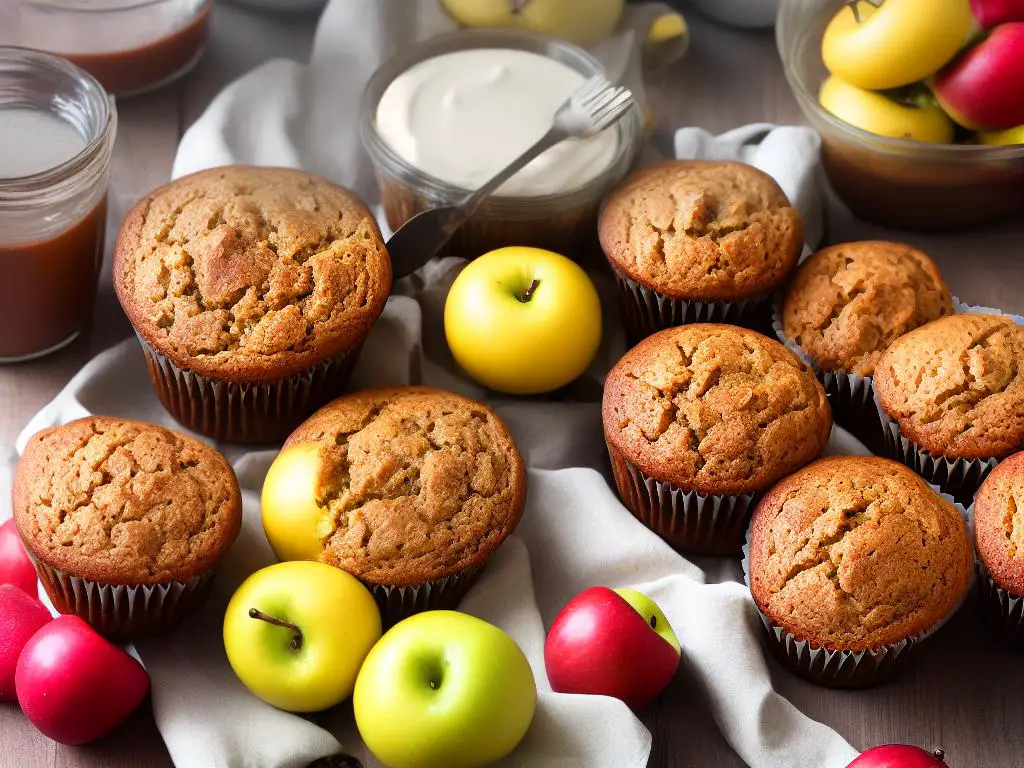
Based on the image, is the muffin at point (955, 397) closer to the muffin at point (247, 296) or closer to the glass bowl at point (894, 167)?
the glass bowl at point (894, 167)

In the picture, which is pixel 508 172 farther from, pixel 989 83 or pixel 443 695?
pixel 443 695

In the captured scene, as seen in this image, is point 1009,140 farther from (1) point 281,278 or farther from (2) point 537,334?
(1) point 281,278

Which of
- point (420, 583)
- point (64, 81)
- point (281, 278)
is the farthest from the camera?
point (64, 81)

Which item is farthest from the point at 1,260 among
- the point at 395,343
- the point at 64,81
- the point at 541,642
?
the point at 541,642

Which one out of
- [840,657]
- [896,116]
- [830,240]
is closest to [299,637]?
[840,657]

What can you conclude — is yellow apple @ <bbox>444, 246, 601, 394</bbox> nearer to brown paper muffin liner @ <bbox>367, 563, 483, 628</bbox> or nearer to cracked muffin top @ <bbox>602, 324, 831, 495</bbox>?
cracked muffin top @ <bbox>602, 324, 831, 495</bbox>

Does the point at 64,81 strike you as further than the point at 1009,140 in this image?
No

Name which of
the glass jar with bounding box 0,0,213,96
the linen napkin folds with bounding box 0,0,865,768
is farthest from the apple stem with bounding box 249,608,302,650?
the glass jar with bounding box 0,0,213,96
